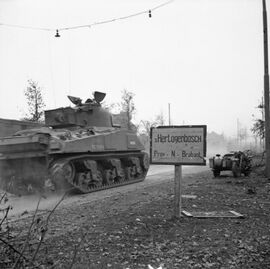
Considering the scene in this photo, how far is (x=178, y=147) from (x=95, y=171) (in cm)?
617

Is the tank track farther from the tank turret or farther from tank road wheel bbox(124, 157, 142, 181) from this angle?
the tank turret

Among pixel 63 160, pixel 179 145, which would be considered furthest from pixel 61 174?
pixel 179 145

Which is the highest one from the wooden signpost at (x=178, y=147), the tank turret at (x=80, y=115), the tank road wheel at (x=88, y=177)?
the tank turret at (x=80, y=115)

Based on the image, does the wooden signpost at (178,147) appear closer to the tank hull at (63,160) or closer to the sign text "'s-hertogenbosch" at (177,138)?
the sign text "'s-hertogenbosch" at (177,138)

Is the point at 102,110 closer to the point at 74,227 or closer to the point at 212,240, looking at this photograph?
the point at 74,227

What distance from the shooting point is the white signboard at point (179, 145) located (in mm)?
6457

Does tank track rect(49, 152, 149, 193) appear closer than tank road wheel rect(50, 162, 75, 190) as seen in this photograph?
No

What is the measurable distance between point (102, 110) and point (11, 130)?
170 inches

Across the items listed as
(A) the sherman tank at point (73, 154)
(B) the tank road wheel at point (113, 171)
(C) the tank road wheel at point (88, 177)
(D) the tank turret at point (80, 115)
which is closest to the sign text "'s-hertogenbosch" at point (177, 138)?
(A) the sherman tank at point (73, 154)

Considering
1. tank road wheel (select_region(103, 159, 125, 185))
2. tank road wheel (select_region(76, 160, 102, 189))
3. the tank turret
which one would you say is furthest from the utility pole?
the tank turret

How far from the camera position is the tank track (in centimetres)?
1076

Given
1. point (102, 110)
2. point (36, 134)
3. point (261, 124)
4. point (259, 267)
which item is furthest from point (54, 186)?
point (261, 124)

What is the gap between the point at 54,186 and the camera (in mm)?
10711

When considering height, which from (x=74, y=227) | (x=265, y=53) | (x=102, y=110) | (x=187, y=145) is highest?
(x=265, y=53)
